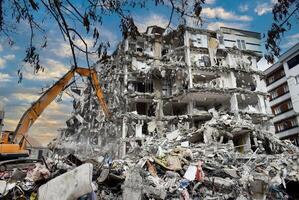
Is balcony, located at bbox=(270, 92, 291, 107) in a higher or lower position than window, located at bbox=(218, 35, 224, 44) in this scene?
lower

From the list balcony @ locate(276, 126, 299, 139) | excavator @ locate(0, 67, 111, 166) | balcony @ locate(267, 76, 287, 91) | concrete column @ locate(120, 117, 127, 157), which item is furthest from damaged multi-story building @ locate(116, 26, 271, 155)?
excavator @ locate(0, 67, 111, 166)

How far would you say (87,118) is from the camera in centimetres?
3575

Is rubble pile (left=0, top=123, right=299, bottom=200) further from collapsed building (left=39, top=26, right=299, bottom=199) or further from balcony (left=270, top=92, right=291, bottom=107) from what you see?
balcony (left=270, top=92, right=291, bottom=107)

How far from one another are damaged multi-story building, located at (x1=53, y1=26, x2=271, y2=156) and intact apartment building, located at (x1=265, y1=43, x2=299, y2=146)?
6.46 metres

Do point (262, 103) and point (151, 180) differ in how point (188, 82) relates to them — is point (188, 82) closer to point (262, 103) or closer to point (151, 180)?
point (262, 103)

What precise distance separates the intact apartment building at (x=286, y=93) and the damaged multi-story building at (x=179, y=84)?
6.46m

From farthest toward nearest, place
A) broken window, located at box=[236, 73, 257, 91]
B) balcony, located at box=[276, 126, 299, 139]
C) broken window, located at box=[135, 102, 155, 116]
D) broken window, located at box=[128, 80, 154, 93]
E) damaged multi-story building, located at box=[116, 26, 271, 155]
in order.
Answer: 1. balcony, located at box=[276, 126, 299, 139]
2. broken window, located at box=[236, 73, 257, 91]
3. broken window, located at box=[128, 80, 154, 93]
4. broken window, located at box=[135, 102, 155, 116]
5. damaged multi-story building, located at box=[116, 26, 271, 155]

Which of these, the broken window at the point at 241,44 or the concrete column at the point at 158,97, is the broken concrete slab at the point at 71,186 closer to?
the concrete column at the point at 158,97

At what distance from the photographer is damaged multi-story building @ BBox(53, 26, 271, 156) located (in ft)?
95.5

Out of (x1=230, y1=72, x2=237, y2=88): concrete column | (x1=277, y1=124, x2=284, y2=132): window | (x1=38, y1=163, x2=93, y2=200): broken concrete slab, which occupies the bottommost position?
(x1=38, y1=163, x2=93, y2=200): broken concrete slab

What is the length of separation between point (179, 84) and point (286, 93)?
19857 mm

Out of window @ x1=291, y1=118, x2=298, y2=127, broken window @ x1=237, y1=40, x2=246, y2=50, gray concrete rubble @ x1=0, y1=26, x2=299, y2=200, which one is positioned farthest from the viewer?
window @ x1=291, y1=118, x2=298, y2=127

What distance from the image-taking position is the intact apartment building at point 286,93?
3775cm

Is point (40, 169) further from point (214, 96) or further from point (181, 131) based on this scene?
point (214, 96)
